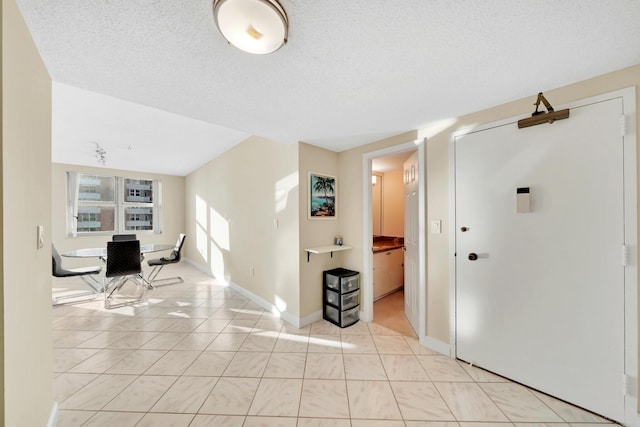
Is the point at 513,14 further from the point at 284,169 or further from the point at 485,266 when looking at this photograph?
the point at 284,169

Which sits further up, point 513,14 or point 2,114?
point 513,14

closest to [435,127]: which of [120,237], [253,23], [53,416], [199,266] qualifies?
[253,23]

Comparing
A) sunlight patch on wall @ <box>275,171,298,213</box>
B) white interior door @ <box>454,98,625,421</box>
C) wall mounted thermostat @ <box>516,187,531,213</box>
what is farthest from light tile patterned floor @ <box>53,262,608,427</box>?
sunlight patch on wall @ <box>275,171,298,213</box>

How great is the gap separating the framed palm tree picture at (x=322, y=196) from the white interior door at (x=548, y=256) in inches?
59.5

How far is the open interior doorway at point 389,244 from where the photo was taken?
121 inches

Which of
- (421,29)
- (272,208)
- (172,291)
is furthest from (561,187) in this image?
(172,291)

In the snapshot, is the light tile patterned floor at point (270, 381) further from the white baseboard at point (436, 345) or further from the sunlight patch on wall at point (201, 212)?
the sunlight patch on wall at point (201, 212)

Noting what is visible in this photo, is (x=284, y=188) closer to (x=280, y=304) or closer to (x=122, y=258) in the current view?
(x=280, y=304)

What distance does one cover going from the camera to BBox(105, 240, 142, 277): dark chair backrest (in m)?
3.46

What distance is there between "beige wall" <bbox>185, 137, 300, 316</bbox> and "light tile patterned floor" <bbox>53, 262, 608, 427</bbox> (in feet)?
2.17

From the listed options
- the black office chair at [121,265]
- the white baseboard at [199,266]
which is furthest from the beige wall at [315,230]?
the white baseboard at [199,266]

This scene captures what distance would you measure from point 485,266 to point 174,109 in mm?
2985

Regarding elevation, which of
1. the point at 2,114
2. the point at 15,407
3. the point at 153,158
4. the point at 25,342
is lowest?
the point at 15,407

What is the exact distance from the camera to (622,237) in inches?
55.9
